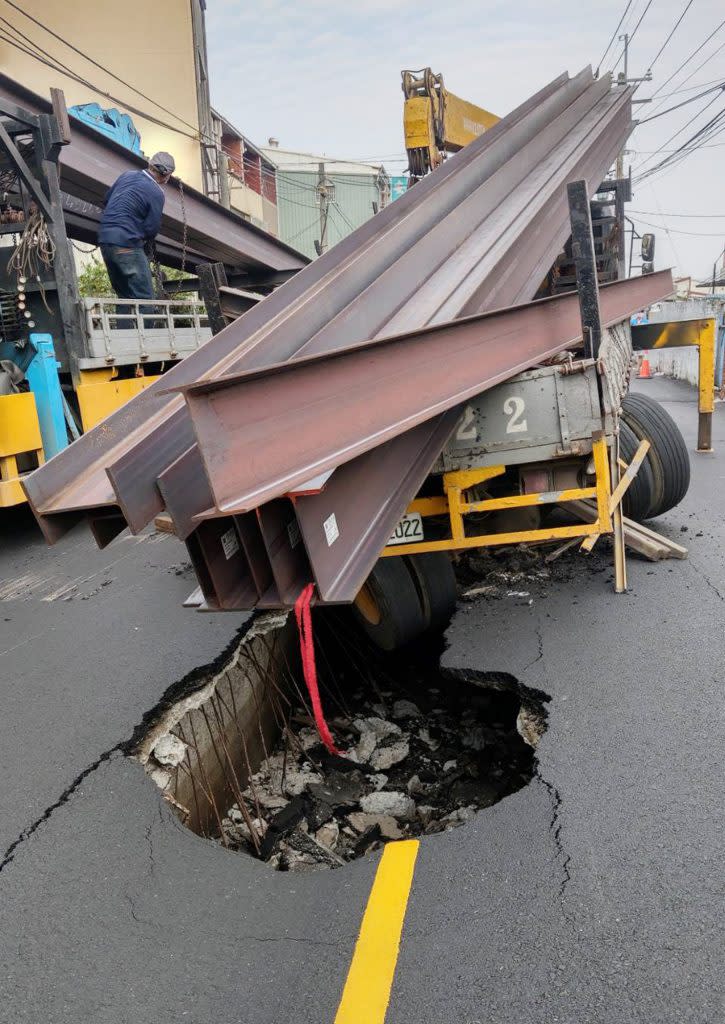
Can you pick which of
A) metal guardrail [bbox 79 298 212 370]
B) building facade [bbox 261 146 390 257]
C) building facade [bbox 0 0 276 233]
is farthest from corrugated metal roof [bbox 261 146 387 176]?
metal guardrail [bbox 79 298 212 370]

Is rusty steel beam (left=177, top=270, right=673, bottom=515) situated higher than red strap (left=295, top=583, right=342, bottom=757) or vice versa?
rusty steel beam (left=177, top=270, right=673, bottom=515)

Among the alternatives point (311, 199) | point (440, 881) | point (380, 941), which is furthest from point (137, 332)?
point (311, 199)

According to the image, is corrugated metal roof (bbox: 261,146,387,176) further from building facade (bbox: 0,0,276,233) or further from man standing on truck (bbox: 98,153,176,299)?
man standing on truck (bbox: 98,153,176,299)

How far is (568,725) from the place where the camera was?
145 inches

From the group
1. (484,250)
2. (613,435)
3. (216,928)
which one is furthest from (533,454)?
(216,928)

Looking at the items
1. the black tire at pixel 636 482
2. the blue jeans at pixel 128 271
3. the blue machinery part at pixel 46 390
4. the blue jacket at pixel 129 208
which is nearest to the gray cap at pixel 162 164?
the blue jacket at pixel 129 208

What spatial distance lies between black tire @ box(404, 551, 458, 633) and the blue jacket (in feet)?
19.1

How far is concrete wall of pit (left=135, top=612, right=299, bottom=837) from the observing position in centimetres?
375

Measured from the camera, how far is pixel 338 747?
4566mm

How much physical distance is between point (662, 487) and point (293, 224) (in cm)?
3582

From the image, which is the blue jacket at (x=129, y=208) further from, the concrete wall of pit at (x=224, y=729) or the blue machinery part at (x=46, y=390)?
the concrete wall of pit at (x=224, y=729)

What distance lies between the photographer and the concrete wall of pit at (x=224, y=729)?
3.75 metres

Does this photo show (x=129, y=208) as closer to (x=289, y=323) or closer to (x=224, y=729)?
(x=289, y=323)

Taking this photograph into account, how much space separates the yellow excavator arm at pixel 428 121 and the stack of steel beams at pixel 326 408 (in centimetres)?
419
